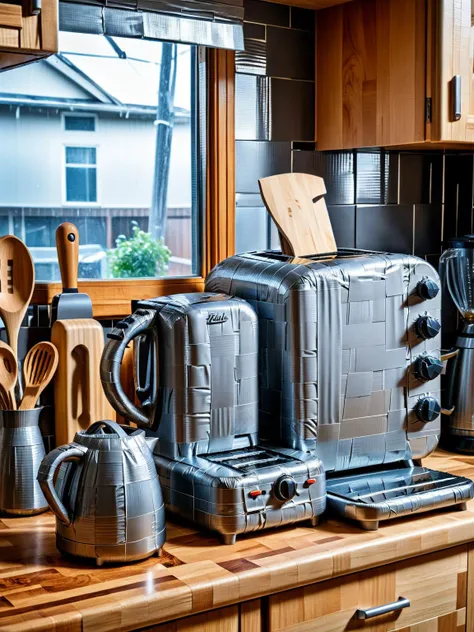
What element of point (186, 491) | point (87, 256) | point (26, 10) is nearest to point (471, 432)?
point (186, 491)

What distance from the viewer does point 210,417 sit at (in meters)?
1.56

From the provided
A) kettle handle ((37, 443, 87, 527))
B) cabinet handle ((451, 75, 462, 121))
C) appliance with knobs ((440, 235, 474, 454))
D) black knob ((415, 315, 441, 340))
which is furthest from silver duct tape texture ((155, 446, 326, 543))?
cabinet handle ((451, 75, 462, 121))

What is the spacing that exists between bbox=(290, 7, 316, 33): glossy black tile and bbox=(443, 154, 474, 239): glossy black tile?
0.53 m

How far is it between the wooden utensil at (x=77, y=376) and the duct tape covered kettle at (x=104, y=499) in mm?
350

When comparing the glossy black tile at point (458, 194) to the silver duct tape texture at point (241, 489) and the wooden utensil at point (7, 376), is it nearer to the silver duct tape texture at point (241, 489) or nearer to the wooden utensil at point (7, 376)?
the silver duct tape texture at point (241, 489)

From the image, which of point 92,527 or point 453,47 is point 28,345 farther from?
point 453,47

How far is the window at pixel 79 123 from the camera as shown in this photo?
1.85m

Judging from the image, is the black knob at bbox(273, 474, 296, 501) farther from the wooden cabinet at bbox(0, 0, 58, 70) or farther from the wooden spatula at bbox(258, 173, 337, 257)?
the wooden cabinet at bbox(0, 0, 58, 70)

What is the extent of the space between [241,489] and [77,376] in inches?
18.0

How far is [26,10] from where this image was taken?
1.33 metres

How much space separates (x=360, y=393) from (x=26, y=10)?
0.87 metres

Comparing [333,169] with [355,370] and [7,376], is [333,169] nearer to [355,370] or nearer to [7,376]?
[355,370]

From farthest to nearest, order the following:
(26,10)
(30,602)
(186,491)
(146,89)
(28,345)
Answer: (146,89) < (28,345) < (186,491) < (26,10) < (30,602)

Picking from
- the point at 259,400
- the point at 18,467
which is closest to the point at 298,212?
the point at 259,400
